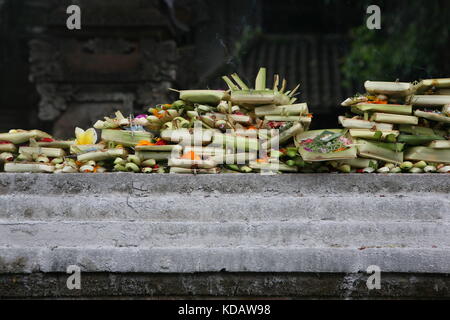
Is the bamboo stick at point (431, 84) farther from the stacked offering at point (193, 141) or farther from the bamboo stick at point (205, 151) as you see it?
the bamboo stick at point (205, 151)

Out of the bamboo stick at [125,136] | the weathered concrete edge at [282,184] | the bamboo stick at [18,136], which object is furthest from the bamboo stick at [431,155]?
the bamboo stick at [18,136]

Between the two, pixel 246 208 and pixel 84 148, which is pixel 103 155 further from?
pixel 246 208

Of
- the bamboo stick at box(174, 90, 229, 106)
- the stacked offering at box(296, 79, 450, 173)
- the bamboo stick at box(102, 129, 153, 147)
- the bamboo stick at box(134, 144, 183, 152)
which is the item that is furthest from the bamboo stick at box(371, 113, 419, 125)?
Answer: the bamboo stick at box(102, 129, 153, 147)

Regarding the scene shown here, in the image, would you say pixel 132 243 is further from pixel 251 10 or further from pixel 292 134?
pixel 251 10

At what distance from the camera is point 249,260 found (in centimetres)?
249

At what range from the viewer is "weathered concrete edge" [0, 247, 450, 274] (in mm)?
2477

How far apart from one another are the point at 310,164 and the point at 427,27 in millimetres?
5161

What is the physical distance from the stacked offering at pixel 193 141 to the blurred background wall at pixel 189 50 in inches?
122

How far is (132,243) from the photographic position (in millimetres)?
2600

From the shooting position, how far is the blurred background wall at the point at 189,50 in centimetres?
617

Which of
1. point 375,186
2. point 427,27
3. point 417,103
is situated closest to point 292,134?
point 375,186

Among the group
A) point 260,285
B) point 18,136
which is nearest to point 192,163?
point 260,285

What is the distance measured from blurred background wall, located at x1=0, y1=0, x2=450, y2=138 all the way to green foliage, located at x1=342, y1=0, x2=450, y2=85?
1cm

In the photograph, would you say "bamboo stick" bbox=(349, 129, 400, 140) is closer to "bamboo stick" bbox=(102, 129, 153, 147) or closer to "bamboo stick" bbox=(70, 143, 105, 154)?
"bamboo stick" bbox=(102, 129, 153, 147)
